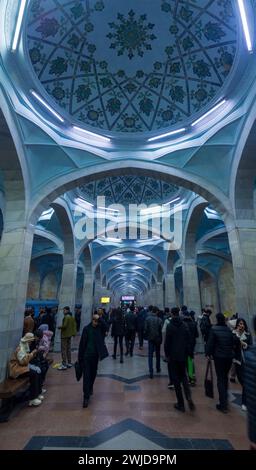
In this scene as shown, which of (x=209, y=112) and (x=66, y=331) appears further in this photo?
(x=209, y=112)

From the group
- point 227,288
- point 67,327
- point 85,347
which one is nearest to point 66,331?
point 67,327

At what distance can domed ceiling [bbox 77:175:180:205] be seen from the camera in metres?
11.6

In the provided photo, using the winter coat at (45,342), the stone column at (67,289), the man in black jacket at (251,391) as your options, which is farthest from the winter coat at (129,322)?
the man in black jacket at (251,391)

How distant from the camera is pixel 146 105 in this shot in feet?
26.0

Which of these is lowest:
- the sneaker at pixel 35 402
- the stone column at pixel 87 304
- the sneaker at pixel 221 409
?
the sneaker at pixel 35 402

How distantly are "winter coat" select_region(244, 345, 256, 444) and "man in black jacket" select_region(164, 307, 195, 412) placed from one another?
7.28 feet

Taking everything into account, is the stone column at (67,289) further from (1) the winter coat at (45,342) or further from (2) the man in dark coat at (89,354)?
(2) the man in dark coat at (89,354)

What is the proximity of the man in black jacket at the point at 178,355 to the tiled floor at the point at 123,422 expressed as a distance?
9.0 inches

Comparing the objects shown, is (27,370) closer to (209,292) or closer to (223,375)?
(223,375)

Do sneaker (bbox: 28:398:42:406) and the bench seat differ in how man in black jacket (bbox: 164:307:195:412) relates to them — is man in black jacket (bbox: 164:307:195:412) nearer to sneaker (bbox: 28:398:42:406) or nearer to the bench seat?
sneaker (bbox: 28:398:42:406)

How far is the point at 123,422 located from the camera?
346cm

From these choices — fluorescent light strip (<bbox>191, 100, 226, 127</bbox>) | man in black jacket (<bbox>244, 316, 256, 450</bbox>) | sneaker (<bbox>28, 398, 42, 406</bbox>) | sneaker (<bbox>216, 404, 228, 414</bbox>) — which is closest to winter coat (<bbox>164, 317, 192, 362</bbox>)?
sneaker (<bbox>216, 404, 228, 414</bbox>)

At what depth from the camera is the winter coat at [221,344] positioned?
3.85m

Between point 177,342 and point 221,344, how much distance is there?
0.70 m
